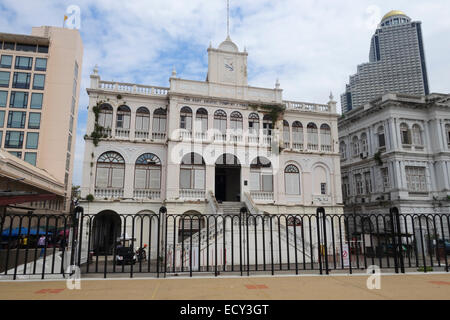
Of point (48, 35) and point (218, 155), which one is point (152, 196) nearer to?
point (218, 155)

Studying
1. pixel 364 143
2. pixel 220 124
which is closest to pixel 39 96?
pixel 220 124

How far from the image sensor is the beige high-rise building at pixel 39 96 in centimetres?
4147

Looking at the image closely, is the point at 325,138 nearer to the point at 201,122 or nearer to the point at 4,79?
the point at 201,122

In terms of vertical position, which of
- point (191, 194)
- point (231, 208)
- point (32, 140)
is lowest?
point (231, 208)

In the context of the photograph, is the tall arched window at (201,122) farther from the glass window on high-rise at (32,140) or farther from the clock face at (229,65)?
the glass window on high-rise at (32,140)

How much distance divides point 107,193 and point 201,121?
8.39 metres

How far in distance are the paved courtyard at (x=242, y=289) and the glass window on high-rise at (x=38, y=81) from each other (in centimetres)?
4408

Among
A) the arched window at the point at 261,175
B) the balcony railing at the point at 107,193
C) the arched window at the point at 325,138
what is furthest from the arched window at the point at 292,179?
the balcony railing at the point at 107,193

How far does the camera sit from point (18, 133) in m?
41.3

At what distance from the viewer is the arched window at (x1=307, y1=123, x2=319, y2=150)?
2614cm

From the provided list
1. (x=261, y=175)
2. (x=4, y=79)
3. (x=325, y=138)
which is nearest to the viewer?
(x=261, y=175)

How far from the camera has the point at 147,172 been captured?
74.6ft
